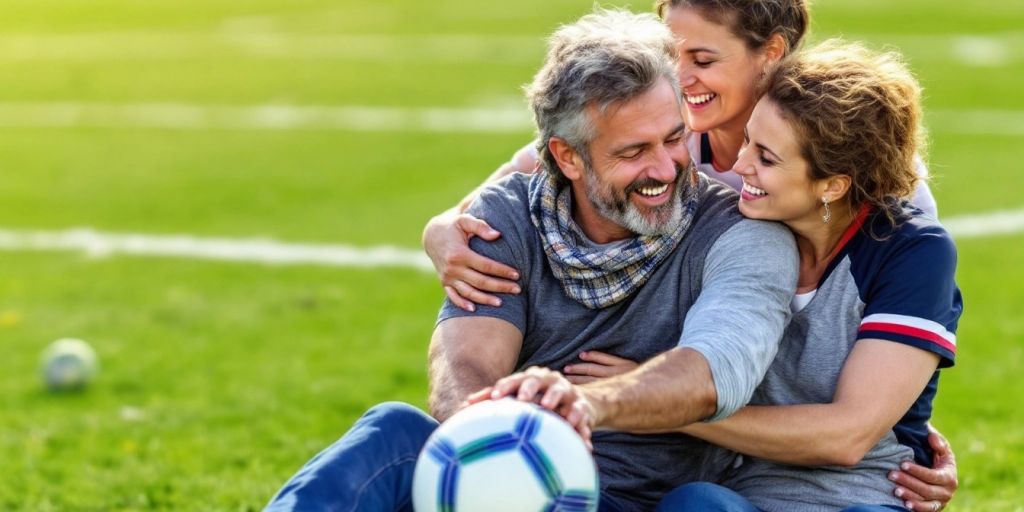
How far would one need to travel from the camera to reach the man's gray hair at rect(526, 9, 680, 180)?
449 cm

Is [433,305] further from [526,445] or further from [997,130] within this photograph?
[997,130]

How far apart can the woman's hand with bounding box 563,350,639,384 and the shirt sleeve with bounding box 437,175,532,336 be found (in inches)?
9.8

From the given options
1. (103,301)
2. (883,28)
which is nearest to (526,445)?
(103,301)

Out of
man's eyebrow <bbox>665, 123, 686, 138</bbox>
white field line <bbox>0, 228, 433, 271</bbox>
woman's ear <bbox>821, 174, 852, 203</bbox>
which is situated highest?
man's eyebrow <bbox>665, 123, 686, 138</bbox>

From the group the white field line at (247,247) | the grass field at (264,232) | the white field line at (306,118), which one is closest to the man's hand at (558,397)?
the grass field at (264,232)

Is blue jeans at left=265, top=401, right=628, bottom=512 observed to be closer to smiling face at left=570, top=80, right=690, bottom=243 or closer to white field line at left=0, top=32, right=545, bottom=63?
smiling face at left=570, top=80, right=690, bottom=243

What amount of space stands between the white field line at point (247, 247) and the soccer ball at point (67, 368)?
9.11 ft

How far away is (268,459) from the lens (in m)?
Answer: 7.22

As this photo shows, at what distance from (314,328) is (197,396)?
149cm

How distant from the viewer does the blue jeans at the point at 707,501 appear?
411 centimetres

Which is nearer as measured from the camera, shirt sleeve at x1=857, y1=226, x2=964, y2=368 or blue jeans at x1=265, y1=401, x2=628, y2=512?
blue jeans at x1=265, y1=401, x2=628, y2=512

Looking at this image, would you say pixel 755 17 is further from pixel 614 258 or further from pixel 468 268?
pixel 468 268

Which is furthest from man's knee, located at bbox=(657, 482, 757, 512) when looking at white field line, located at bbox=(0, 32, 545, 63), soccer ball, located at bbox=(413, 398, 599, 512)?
white field line, located at bbox=(0, 32, 545, 63)

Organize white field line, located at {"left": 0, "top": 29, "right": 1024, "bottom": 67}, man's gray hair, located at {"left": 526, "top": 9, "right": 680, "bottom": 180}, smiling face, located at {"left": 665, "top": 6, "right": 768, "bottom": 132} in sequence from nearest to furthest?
man's gray hair, located at {"left": 526, "top": 9, "right": 680, "bottom": 180}
smiling face, located at {"left": 665, "top": 6, "right": 768, "bottom": 132}
white field line, located at {"left": 0, "top": 29, "right": 1024, "bottom": 67}
